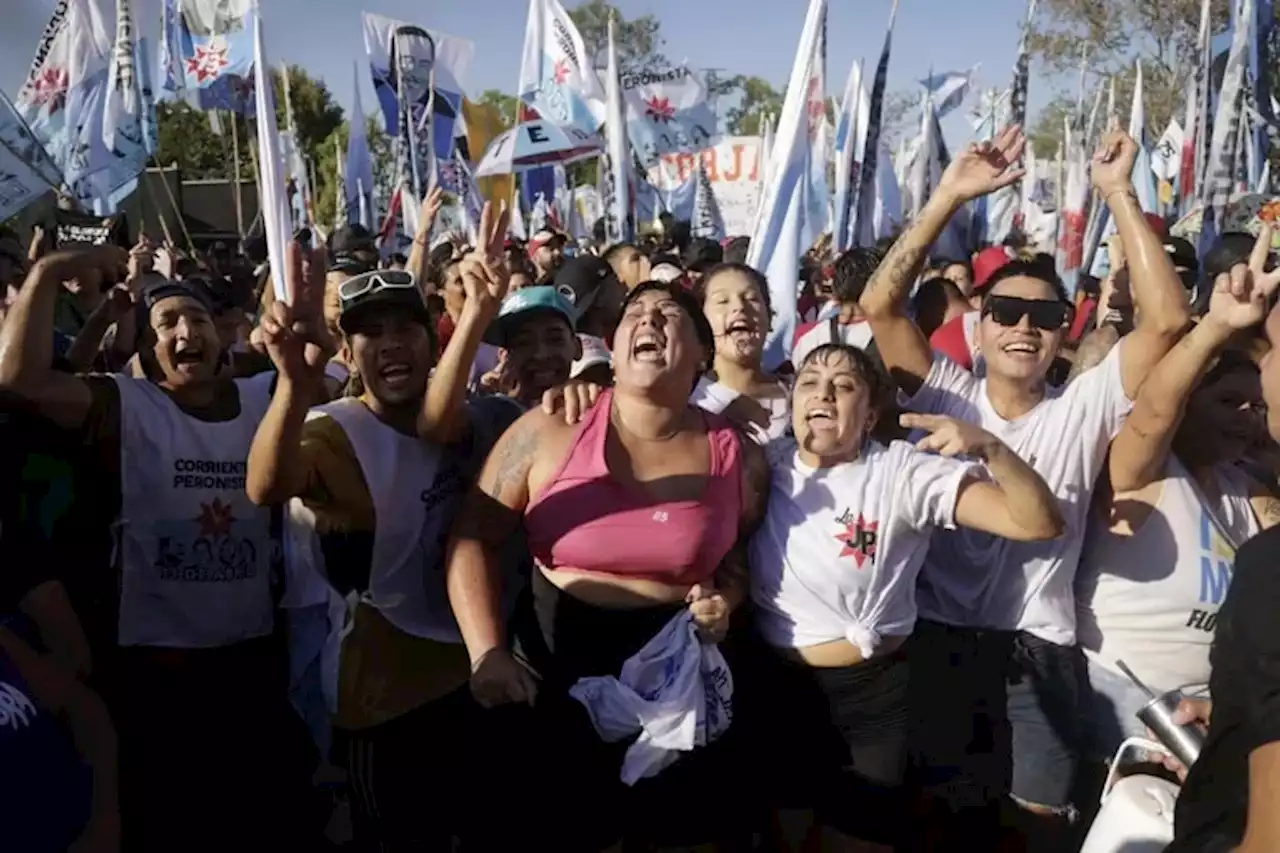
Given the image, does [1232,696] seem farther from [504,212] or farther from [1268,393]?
[504,212]

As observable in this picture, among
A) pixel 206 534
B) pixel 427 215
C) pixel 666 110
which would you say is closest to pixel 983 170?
pixel 427 215

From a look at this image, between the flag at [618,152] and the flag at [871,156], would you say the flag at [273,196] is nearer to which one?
the flag at [871,156]

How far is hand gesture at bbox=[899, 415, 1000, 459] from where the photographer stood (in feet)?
8.56

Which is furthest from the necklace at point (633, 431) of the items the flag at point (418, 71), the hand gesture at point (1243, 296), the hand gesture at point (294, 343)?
the flag at point (418, 71)

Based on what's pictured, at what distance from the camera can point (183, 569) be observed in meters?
2.96

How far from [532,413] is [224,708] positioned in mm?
1259

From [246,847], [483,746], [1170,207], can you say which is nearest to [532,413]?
[483,746]

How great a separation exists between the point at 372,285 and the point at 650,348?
74 cm

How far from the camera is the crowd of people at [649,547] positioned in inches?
106

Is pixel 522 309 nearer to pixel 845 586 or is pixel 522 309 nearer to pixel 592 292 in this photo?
pixel 845 586

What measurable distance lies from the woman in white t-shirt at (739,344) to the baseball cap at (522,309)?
0.49 metres

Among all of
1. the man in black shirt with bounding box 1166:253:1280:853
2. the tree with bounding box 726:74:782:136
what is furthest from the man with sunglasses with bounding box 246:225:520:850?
the tree with bounding box 726:74:782:136

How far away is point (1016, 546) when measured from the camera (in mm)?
3016

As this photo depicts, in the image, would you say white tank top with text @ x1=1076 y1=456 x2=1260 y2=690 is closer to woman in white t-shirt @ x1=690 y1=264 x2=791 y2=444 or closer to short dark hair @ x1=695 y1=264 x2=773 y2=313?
woman in white t-shirt @ x1=690 y1=264 x2=791 y2=444
